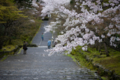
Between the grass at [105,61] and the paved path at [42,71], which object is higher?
the grass at [105,61]

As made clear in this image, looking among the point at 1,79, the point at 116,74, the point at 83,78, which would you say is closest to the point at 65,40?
the point at 83,78

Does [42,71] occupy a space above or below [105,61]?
below

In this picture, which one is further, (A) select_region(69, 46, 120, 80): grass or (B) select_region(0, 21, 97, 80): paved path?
(A) select_region(69, 46, 120, 80): grass

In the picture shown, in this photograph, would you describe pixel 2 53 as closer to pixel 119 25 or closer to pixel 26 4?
pixel 26 4

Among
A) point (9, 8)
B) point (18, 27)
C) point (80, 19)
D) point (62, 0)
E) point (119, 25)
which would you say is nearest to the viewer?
point (119, 25)

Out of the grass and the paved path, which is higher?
the grass

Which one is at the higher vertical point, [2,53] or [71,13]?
[71,13]

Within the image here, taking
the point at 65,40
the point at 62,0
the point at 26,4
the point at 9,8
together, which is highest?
the point at 62,0

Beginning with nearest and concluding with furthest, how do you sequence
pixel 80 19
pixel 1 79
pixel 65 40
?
pixel 1 79 < pixel 80 19 < pixel 65 40

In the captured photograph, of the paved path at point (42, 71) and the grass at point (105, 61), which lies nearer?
the paved path at point (42, 71)

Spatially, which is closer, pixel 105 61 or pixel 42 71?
pixel 42 71

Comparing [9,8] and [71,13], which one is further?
[9,8]

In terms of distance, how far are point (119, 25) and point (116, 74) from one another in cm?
188

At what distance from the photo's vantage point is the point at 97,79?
5.70 m
